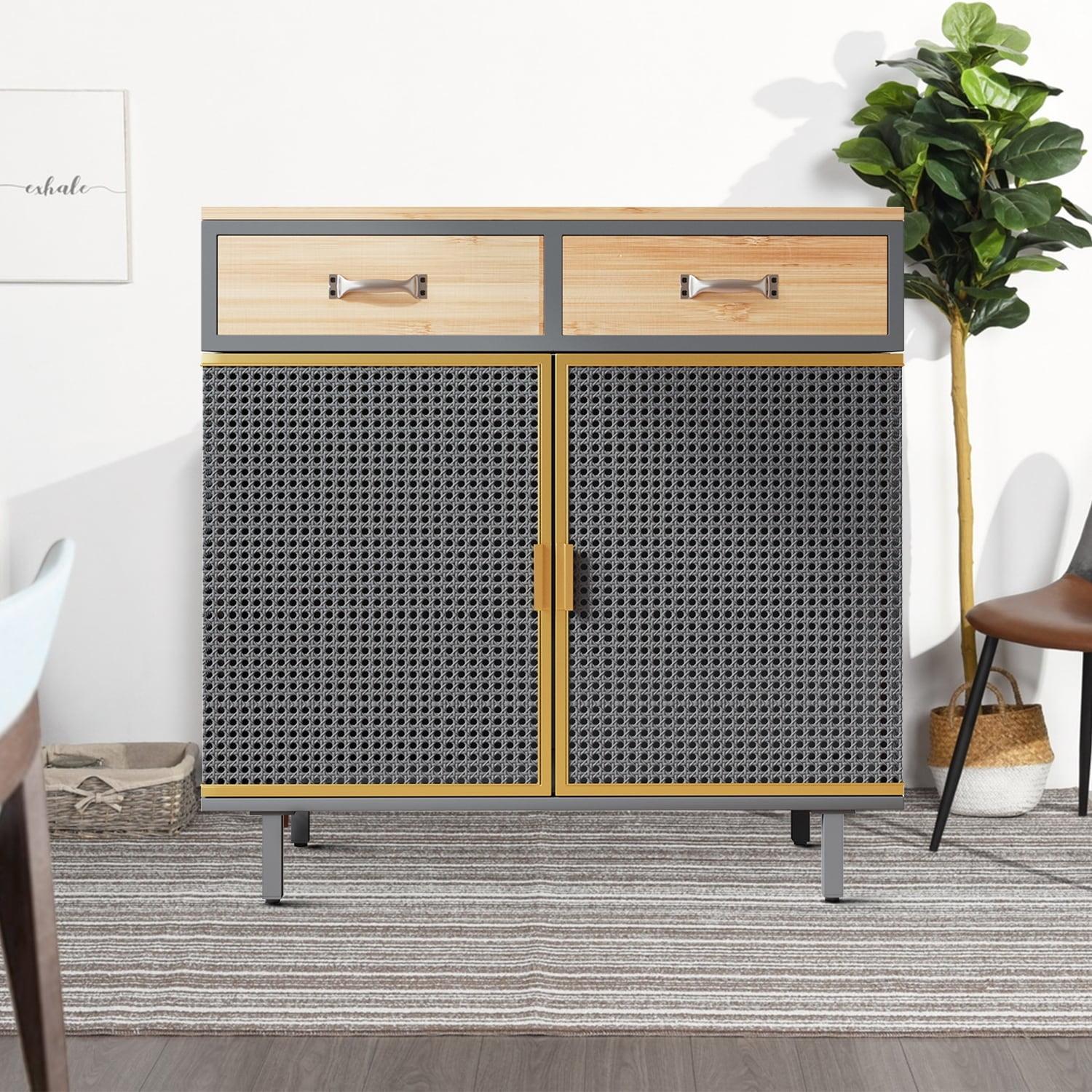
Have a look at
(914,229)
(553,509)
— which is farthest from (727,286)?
(914,229)

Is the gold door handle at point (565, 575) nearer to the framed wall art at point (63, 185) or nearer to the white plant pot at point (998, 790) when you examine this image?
the white plant pot at point (998, 790)

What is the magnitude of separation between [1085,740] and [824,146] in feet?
4.37

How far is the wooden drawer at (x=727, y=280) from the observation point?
1.63 meters

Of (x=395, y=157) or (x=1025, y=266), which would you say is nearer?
(x=1025, y=266)

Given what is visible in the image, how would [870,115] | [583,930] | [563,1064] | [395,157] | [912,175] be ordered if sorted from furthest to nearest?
1. [395,157]
2. [870,115]
3. [912,175]
4. [583,930]
5. [563,1064]

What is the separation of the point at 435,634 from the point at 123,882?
0.70 metres

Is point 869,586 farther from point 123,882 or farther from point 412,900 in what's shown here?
Result: point 123,882

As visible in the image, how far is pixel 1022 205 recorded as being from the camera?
6.71 ft

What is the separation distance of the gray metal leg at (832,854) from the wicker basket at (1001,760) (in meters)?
0.52

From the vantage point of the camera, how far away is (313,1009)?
4.55 feet

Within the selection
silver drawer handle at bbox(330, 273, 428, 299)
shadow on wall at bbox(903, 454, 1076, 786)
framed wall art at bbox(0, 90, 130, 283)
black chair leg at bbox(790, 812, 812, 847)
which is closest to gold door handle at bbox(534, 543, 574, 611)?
silver drawer handle at bbox(330, 273, 428, 299)

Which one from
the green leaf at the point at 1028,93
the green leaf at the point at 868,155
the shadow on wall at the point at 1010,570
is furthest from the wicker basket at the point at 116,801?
the green leaf at the point at 1028,93

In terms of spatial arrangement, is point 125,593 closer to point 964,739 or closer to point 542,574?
point 542,574

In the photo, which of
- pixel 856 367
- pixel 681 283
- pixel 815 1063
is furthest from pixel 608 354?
pixel 815 1063
